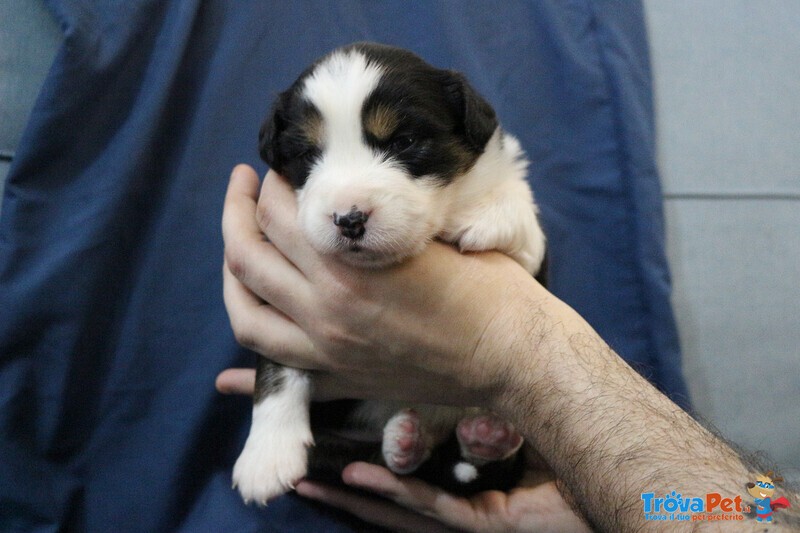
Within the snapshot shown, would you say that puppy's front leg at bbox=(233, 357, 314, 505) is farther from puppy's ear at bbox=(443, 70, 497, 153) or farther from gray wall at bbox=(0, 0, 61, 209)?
gray wall at bbox=(0, 0, 61, 209)

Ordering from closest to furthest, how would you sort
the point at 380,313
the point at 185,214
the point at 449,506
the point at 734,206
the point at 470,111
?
the point at 380,313 → the point at 470,111 → the point at 449,506 → the point at 185,214 → the point at 734,206

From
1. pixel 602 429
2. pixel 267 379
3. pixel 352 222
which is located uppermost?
pixel 352 222

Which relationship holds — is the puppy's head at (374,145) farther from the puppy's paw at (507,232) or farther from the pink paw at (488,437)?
the pink paw at (488,437)

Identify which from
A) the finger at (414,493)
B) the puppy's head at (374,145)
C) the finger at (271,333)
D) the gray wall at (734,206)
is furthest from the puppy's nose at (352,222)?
the gray wall at (734,206)

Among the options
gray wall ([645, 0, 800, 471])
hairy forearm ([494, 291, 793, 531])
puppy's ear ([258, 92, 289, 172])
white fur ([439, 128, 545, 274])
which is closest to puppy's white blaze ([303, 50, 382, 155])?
puppy's ear ([258, 92, 289, 172])

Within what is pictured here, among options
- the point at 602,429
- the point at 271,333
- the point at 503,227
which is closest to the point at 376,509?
the point at 271,333

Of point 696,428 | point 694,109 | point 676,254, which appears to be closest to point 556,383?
point 696,428

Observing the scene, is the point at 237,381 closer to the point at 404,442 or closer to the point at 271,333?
the point at 271,333
